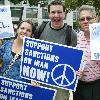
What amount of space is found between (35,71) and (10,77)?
35 centimetres

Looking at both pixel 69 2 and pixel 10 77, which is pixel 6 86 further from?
pixel 69 2

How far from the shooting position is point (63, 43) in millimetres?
6340

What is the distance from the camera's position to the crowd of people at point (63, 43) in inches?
239

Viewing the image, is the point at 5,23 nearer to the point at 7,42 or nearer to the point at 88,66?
the point at 7,42

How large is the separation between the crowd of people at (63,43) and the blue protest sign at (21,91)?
10 cm

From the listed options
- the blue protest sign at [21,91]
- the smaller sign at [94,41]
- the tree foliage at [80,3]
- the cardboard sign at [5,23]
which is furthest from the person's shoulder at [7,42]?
the tree foliage at [80,3]

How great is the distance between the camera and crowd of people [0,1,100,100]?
6066mm

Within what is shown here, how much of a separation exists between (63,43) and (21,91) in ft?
2.93

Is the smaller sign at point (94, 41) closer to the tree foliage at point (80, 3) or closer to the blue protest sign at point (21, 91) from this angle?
the blue protest sign at point (21, 91)

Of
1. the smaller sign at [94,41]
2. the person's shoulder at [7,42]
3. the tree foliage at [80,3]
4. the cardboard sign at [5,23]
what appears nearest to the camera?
the smaller sign at [94,41]

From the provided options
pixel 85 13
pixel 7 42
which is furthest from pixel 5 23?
pixel 85 13

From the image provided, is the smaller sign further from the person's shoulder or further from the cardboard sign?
the cardboard sign

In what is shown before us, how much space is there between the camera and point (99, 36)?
242 inches

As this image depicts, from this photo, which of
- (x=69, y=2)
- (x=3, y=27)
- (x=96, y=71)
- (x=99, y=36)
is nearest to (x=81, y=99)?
(x=96, y=71)
